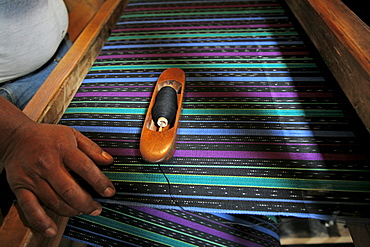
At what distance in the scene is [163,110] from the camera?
2.40 ft

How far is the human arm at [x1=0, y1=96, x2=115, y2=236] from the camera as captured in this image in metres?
0.60

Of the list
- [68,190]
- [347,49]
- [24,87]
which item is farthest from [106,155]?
[347,49]

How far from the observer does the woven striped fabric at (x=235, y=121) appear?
67 cm

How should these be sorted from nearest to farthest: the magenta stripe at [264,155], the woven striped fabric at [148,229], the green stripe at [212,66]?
the magenta stripe at [264,155], the woven striped fabric at [148,229], the green stripe at [212,66]

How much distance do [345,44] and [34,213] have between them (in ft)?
2.97

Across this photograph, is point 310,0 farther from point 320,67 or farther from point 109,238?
point 109,238

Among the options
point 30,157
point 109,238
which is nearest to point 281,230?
point 109,238

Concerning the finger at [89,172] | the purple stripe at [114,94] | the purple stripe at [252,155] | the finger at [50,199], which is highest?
the purple stripe at [114,94]

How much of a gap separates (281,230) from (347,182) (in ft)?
3.29

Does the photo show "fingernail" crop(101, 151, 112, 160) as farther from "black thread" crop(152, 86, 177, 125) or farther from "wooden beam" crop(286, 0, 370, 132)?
"wooden beam" crop(286, 0, 370, 132)

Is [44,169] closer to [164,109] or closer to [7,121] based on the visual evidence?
[7,121]

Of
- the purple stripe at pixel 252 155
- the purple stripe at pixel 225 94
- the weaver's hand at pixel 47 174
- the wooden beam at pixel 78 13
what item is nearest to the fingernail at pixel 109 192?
the weaver's hand at pixel 47 174

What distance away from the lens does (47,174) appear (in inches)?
24.0

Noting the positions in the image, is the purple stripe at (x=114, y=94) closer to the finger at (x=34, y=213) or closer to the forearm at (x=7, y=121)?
the forearm at (x=7, y=121)
